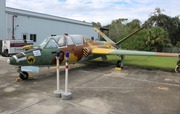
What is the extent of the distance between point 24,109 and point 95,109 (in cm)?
187

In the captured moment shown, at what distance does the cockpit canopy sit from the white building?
15.9 m

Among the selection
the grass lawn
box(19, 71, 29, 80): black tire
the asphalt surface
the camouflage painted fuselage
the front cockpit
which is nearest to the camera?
the asphalt surface

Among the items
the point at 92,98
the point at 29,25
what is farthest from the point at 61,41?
the point at 29,25

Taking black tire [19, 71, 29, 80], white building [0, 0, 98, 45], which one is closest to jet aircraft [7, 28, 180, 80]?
black tire [19, 71, 29, 80]

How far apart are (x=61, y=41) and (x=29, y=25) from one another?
1824 centimetres

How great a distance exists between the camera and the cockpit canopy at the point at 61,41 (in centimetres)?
831

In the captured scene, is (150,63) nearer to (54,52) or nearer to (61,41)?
(61,41)

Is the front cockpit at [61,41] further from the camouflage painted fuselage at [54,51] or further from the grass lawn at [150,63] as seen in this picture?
the grass lawn at [150,63]

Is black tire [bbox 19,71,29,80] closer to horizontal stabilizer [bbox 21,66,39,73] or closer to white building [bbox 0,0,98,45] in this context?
horizontal stabilizer [bbox 21,66,39,73]

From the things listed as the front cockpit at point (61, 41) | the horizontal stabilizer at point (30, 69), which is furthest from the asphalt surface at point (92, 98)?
the front cockpit at point (61, 41)

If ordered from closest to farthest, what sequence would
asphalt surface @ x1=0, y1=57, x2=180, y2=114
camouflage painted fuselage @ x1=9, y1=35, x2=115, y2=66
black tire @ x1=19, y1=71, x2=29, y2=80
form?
asphalt surface @ x1=0, y1=57, x2=180, y2=114
camouflage painted fuselage @ x1=9, y1=35, x2=115, y2=66
black tire @ x1=19, y1=71, x2=29, y2=80

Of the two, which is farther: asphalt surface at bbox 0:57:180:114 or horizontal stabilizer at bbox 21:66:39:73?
horizontal stabilizer at bbox 21:66:39:73

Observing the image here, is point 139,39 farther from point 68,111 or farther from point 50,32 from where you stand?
point 68,111

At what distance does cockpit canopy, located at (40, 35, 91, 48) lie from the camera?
327 inches
